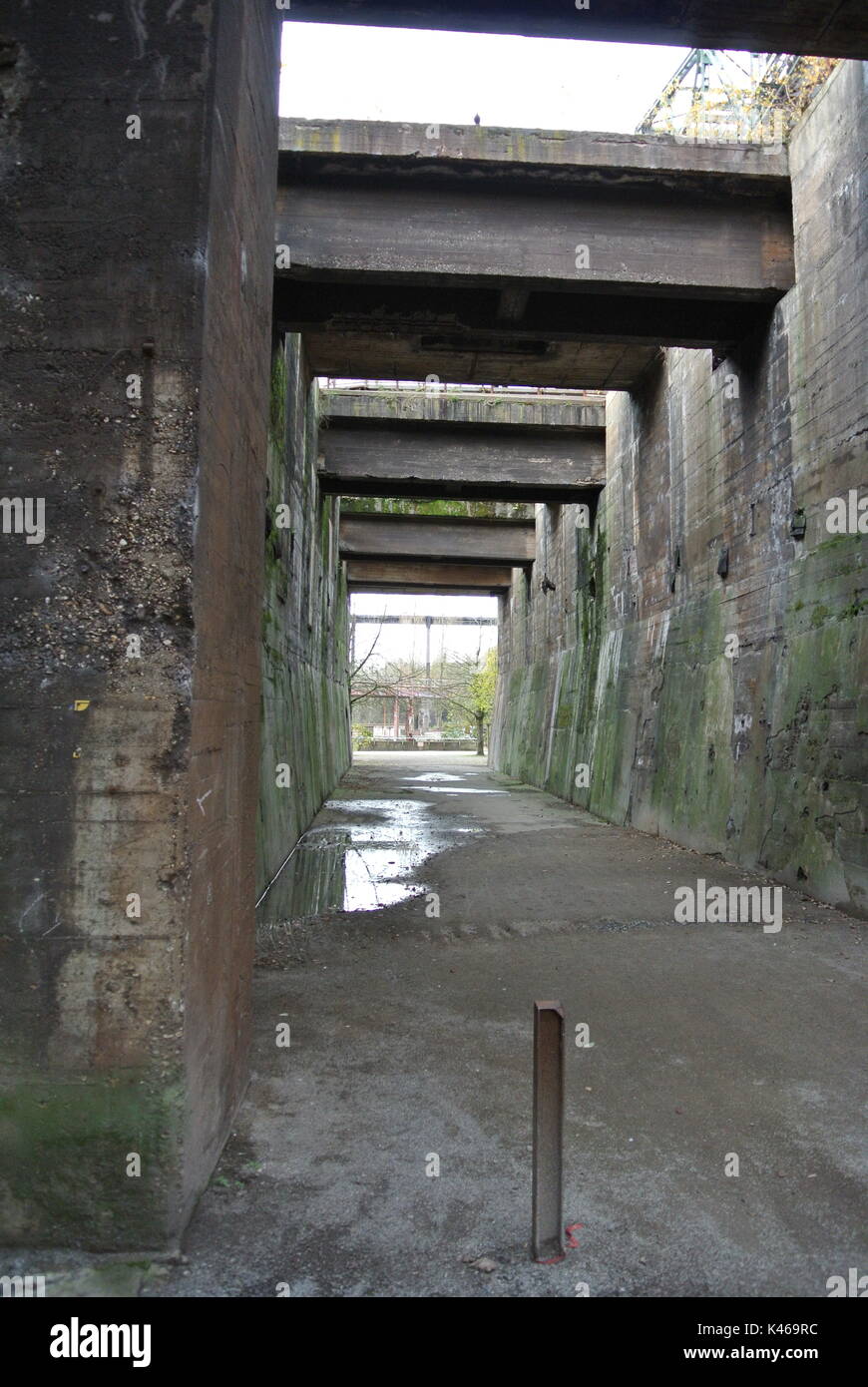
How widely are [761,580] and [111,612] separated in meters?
7.85

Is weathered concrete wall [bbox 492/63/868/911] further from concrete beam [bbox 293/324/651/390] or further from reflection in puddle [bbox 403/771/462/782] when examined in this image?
reflection in puddle [bbox 403/771/462/782]

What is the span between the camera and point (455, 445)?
617 inches

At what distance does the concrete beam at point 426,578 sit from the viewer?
2591cm

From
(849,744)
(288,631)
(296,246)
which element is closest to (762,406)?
(849,744)

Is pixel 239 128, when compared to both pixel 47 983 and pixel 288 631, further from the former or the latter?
pixel 288 631

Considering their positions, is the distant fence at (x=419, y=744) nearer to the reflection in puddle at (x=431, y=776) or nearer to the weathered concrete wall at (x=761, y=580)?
the reflection in puddle at (x=431, y=776)

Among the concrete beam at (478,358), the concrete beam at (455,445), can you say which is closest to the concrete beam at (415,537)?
the concrete beam at (455,445)

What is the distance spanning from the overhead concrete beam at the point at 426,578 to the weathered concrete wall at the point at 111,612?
21.5m

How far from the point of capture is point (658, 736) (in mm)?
11953
